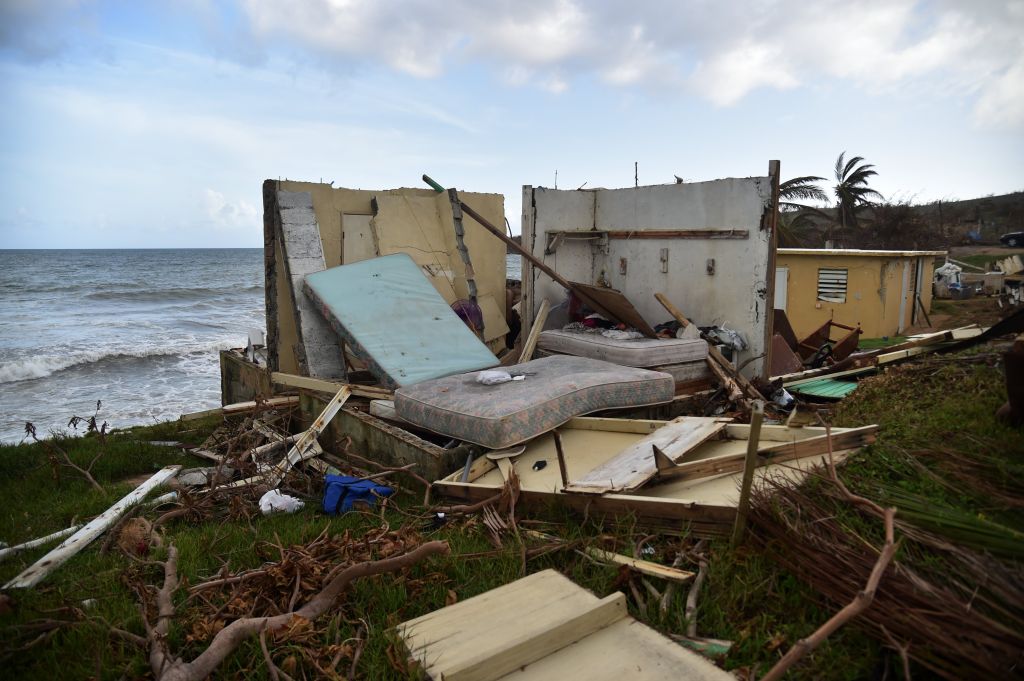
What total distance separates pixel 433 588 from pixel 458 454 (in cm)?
158

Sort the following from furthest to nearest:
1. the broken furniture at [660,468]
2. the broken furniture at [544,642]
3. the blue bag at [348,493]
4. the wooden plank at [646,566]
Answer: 1. the blue bag at [348,493]
2. the broken furniture at [660,468]
3. the wooden plank at [646,566]
4. the broken furniture at [544,642]

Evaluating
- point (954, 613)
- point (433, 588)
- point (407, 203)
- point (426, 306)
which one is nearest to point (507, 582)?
point (433, 588)

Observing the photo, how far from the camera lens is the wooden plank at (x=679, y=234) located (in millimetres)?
6876

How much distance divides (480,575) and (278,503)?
205 centimetres

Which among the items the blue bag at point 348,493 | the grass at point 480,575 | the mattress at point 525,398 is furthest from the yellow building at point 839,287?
the blue bag at point 348,493

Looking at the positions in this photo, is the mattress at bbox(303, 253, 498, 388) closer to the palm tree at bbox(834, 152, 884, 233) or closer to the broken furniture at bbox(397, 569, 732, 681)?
the broken furniture at bbox(397, 569, 732, 681)

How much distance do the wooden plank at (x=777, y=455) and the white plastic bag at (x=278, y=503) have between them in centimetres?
259

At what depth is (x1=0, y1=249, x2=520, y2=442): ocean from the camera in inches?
477

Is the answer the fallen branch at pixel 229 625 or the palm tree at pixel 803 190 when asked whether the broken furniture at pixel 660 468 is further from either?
the palm tree at pixel 803 190

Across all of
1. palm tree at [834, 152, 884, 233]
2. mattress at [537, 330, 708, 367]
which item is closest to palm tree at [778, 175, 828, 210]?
palm tree at [834, 152, 884, 233]

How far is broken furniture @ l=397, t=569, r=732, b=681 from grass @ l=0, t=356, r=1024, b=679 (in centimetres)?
15

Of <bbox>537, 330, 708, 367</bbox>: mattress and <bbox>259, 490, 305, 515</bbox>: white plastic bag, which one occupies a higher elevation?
<bbox>537, 330, 708, 367</bbox>: mattress

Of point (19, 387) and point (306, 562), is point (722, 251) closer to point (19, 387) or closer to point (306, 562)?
point (306, 562)

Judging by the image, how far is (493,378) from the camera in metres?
5.33
